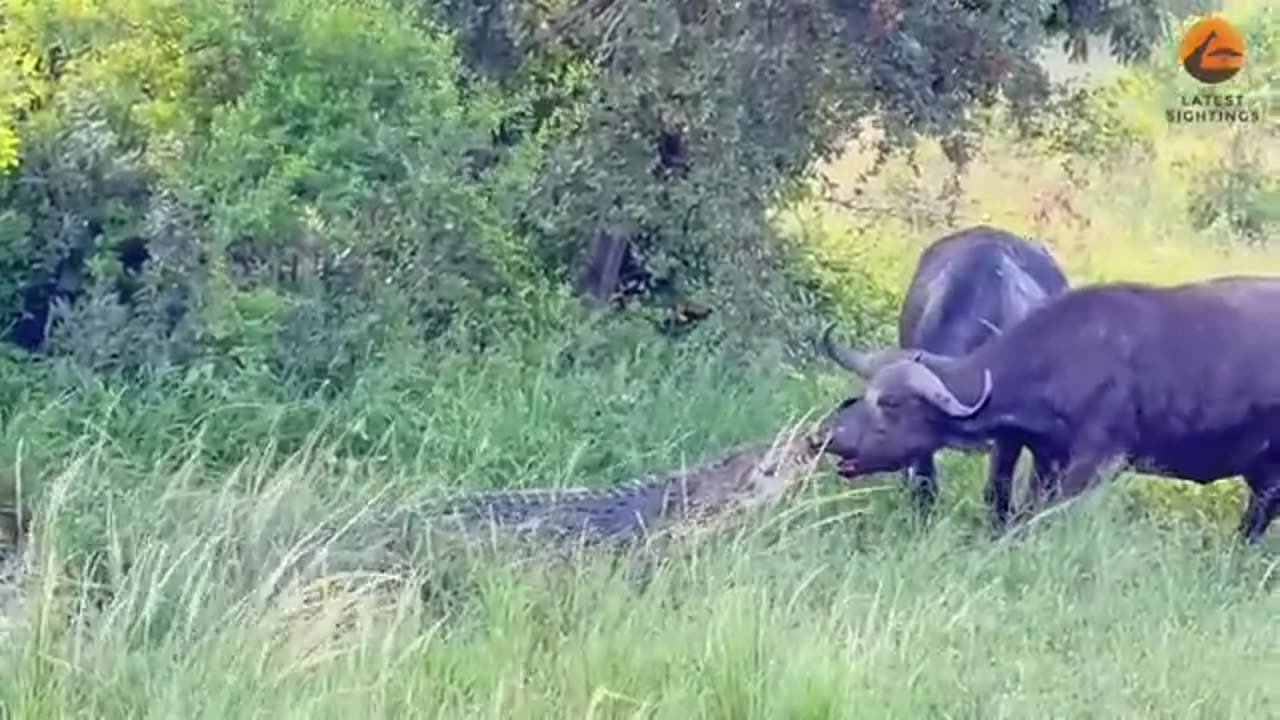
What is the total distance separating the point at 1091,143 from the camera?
1125 centimetres

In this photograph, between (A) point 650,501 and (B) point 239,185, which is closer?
(A) point 650,501

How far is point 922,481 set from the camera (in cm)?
830

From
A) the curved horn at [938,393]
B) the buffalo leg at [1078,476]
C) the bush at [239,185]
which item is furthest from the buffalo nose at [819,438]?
the bush at [239,185]

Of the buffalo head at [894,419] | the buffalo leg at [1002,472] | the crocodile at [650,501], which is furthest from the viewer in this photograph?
the buffalo leg at [1002,472]

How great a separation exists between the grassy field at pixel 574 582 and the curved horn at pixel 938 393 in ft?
1.20

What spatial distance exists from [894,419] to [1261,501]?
5.14 ft

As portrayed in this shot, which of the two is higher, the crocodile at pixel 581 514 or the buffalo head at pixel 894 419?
the buffalo head at pixel 894 419

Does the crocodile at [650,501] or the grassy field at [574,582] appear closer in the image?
the grassy field at [574,582]

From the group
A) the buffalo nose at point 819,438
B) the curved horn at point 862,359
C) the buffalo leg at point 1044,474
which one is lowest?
the buffalo leg at point 1044,474

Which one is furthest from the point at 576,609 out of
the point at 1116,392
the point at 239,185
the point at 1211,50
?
the point at 1211,50

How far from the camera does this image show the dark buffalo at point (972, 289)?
9.30m

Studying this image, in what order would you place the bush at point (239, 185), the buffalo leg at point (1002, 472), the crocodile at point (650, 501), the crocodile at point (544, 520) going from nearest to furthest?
the crocodile at point (544, 520), the crocodile at point (650, 501), the buffalo leg at point (1002, 472), the bush at point (239, 185)

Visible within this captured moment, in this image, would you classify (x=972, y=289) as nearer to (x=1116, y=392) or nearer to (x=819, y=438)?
(x=1116, y=392)

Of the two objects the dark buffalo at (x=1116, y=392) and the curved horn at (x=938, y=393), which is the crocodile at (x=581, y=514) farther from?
the dark buffalo at (x=1116, y=392)
